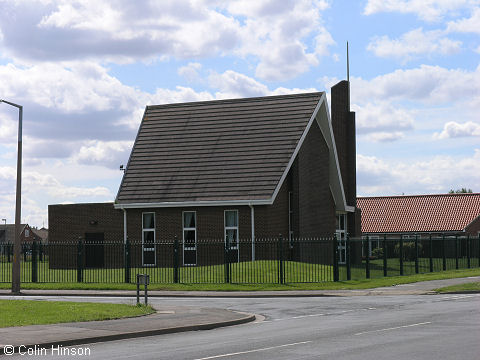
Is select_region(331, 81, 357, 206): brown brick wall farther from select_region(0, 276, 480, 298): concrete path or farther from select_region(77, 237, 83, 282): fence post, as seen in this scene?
select_region(77, 237, 83, 282): fence post

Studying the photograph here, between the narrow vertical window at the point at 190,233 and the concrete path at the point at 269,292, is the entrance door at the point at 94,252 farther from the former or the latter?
the concrete path at the point at 269,292

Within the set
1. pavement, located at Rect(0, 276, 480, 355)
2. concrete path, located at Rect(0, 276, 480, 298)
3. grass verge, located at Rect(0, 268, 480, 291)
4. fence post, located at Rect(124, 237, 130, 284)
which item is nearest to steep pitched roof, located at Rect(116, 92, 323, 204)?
fence post, located at Rect(124, 237, 130, 284)

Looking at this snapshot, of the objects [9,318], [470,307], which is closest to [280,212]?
[470,307]

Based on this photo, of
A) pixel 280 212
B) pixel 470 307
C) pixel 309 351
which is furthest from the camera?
pixel 280 212

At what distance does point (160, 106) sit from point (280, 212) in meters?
→ 11.7

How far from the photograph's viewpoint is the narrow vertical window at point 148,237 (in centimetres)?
4269

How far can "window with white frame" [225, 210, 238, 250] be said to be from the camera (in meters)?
41.1

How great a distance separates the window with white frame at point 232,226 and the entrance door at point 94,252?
699 centimetres

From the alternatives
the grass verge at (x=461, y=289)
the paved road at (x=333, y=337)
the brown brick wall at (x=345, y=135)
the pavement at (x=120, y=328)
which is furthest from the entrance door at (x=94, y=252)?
the pavement at (x=120, y=328)

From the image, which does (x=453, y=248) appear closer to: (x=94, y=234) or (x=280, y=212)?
(x=280, y=212)

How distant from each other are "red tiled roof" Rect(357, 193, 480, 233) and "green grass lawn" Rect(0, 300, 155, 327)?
50.8m

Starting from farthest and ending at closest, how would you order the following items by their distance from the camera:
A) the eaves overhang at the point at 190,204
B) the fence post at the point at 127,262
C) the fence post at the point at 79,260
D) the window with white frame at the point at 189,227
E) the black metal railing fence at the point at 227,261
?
the window with white frame at the point at 189,227 → the eaves overhang at the point at 190,204 → the fence post at the point at 79,260 → the fence post at the point at 127,262 → the black metal railing fence at the point at 227,261

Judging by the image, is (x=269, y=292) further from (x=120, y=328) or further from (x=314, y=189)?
(x=314, y=189)

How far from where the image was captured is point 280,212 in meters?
41.7
